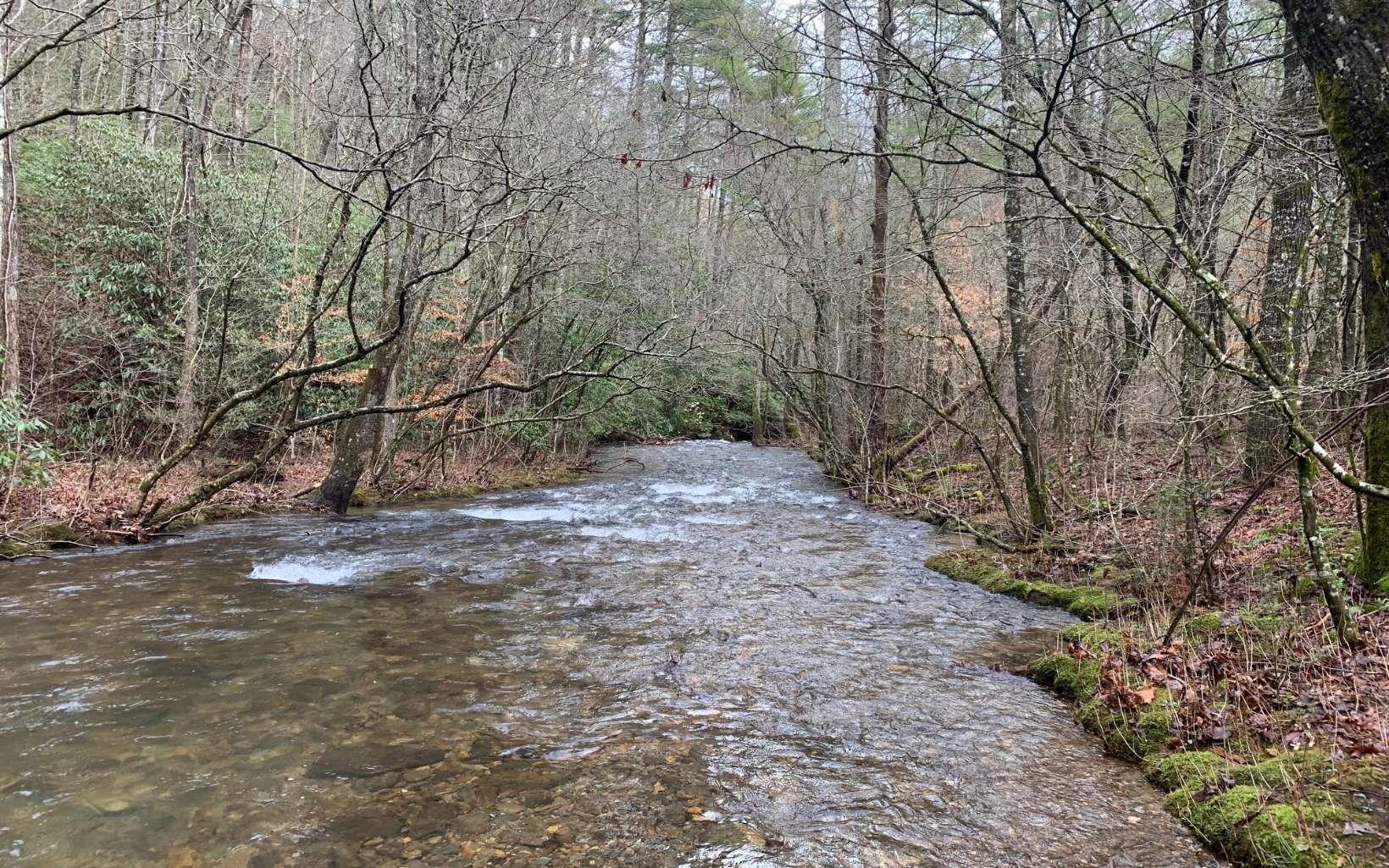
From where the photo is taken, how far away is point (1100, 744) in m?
4.42

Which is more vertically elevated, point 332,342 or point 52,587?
point 332,342

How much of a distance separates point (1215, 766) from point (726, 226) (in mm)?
21329

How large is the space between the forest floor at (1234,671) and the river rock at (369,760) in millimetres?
3684

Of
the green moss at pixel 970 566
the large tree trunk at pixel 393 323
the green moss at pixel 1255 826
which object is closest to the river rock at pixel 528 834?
the green moss at pixel 1255 826

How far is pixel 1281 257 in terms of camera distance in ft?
26.1

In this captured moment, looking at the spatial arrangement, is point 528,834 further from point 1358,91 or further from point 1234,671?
point 1358,91

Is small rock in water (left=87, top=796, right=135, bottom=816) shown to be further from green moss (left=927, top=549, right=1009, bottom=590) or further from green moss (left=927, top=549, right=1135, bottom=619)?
green moss (left=927, top=549, right=1009, bottom=590)

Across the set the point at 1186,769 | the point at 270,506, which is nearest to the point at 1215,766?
the point at 1186,769

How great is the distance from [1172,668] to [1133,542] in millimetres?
3537

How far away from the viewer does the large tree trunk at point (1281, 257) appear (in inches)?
220

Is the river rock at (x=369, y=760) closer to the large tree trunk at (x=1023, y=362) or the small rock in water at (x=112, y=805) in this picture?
the small rock in water at (x=112, y=805)

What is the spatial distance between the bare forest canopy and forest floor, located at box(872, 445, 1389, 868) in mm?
478

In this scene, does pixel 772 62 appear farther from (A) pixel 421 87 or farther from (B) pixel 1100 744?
(A) pixel 421 87

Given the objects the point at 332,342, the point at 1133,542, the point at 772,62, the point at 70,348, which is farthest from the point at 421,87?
the point at 1133,542
